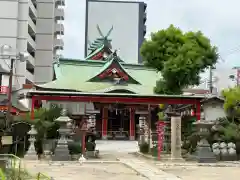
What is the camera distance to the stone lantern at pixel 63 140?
18.7m

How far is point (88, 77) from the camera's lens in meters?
35.0

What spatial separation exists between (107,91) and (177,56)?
253 inches

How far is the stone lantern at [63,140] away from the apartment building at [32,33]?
2633 centimetres

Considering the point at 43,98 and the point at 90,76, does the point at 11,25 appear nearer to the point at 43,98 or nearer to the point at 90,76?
the point at 90,76

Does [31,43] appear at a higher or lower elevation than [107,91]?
higher

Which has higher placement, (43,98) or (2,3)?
(2,3)

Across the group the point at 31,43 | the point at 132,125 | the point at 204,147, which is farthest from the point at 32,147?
the point at 31,43

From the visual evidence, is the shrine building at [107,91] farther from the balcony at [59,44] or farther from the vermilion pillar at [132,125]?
the balcony at [59,44]

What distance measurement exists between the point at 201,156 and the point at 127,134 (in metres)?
26.0

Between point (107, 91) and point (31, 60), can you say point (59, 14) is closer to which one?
point (31, 60)

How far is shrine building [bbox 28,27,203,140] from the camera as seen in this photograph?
2194 centimetres

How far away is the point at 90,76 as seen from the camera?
115 feet

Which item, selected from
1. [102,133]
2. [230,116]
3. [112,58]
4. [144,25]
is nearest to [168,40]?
[230,116]

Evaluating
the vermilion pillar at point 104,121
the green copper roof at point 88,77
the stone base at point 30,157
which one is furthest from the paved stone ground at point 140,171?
the vermilion pillar at point 104,121
